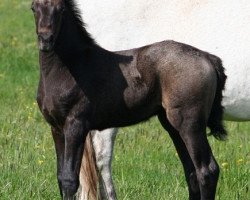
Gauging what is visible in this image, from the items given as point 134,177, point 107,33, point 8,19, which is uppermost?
point 107,33

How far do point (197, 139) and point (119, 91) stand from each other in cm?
48

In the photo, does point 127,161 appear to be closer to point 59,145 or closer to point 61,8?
point 59,145

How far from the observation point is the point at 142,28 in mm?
6094

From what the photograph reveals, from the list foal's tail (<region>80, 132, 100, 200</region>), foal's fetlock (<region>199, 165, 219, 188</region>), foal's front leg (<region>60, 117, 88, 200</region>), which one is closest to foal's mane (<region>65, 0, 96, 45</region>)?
foal's front leg (<region>60, 117, 88, 200</region>)

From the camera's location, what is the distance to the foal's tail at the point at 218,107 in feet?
15.0

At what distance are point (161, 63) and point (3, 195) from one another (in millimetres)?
1340

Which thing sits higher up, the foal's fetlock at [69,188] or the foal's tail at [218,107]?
the foal's tail at [218,107]

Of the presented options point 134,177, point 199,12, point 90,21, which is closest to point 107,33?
point 90,21

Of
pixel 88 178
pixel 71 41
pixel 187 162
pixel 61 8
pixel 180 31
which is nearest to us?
pixel 61 8

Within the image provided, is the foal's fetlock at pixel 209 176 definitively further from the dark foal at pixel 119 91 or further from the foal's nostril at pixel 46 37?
the foal's nostril at pixel 46 37

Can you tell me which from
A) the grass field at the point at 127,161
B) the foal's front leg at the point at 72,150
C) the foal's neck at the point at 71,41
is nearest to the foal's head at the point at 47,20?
the foal's neck at the point at 71,41

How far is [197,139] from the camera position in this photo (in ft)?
14.6

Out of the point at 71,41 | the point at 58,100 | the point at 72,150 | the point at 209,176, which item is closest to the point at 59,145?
the point at 72,150

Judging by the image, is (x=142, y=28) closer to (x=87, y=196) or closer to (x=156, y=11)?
(x=156, y=11)
